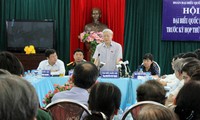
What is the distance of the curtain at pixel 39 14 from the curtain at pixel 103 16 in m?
0.25

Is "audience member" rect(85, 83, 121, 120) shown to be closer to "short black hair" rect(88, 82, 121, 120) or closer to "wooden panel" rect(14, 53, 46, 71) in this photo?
"short black hair" rect(88, 82, 121, 120)

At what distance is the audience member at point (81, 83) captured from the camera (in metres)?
2.22

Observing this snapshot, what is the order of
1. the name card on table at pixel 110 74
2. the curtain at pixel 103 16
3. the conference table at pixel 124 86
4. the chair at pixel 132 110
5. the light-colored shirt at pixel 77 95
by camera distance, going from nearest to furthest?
the chair at pixel 132 110
the light-colored shirt at pixel 77 95
the conference table at pixel 124 86
the name card on table at pixel 110 74
the curtain at pixel 103 16

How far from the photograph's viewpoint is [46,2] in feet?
23.7

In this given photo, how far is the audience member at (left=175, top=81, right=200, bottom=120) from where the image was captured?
58.4 inches

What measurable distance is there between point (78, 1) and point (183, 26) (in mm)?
2450

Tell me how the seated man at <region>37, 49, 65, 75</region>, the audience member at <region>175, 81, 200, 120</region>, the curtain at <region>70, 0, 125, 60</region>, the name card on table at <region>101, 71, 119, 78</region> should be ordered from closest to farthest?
the audience member at <region>175, 81, 200, 120</region> < the name card on table at <region>101, 71, 119, 78</region> < the seated man at <region>37, 49, 65, 75</region> < the curtain at <region>70, 0, 125, 60</region>

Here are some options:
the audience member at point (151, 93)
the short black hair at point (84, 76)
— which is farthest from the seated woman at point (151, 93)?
the short black hair at point (84, 76)

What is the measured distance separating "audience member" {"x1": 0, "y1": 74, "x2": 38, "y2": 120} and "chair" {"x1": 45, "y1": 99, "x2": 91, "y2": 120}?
96 cm

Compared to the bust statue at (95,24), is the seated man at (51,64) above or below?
below

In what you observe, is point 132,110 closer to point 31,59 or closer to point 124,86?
point 124,86

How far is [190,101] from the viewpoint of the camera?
1495mm

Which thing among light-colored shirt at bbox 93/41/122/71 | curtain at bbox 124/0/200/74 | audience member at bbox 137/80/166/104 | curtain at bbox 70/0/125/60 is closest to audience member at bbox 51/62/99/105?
audience member at bbox 137/80/166/104

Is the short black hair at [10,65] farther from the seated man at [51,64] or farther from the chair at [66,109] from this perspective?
the seated man at [51,64]
